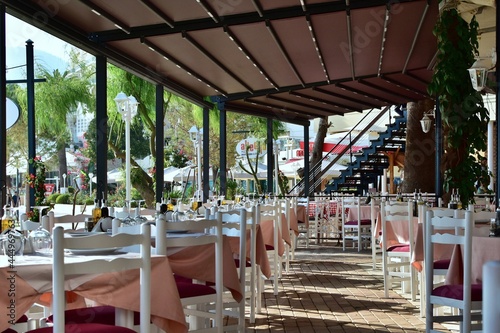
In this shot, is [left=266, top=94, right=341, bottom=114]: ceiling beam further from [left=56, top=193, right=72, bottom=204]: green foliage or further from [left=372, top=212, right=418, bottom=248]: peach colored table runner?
[left=56, top=193, right=72, bottom=204]: green foliage

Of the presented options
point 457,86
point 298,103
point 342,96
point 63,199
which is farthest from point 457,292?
point 63,199

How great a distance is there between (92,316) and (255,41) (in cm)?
745

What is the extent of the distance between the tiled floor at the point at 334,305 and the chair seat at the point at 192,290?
169cm

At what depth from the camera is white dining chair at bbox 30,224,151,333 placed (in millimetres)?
2791

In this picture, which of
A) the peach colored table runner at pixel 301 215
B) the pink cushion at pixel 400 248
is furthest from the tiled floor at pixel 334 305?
the peach colored table runner at pixel 301 215

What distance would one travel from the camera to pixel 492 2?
11961 mm

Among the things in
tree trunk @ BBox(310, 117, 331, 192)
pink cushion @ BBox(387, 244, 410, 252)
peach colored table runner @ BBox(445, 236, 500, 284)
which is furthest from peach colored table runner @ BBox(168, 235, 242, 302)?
tree trunk @ BBox(310, 117, 331, 192)

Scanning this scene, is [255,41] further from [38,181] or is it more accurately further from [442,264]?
[442,264]

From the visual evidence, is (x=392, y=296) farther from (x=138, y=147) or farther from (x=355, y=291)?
(x=138, y=147)

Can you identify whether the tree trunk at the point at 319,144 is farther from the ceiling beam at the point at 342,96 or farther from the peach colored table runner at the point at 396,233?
the peach colored table runner at the point at 396,233

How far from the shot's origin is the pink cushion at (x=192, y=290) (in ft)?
14.6

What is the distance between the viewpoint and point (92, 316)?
3.47 meters

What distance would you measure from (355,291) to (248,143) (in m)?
15.6

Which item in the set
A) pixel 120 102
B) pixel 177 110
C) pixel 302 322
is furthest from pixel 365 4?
pixel 177 110
